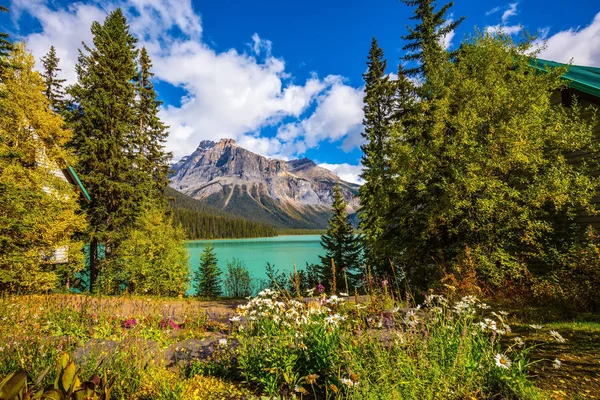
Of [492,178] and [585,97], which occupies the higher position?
[585,97]

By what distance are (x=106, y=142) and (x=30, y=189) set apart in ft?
17.3

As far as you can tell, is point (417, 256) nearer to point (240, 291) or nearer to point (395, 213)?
point (395, 213)

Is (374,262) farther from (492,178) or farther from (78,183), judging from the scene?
(78,183)

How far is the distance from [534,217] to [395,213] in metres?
4.39

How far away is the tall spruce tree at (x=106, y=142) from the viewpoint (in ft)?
50.5

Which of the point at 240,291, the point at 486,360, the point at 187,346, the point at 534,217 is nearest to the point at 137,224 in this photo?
the point at 240,291

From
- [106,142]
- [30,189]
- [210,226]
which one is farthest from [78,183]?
[210,226]

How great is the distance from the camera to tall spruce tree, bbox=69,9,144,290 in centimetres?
1538

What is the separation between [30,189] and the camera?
11047 mm

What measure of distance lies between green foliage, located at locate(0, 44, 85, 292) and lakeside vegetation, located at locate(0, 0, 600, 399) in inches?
3.4

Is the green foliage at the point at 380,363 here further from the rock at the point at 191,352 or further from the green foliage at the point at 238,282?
the green foliage at the point at 238,282

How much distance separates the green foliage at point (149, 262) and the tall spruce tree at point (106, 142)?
0.92 meters

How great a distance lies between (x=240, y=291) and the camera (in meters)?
19.6

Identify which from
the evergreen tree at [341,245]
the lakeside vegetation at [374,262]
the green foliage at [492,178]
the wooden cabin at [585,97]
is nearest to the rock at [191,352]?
the lakeside vegetation at [374,262]
